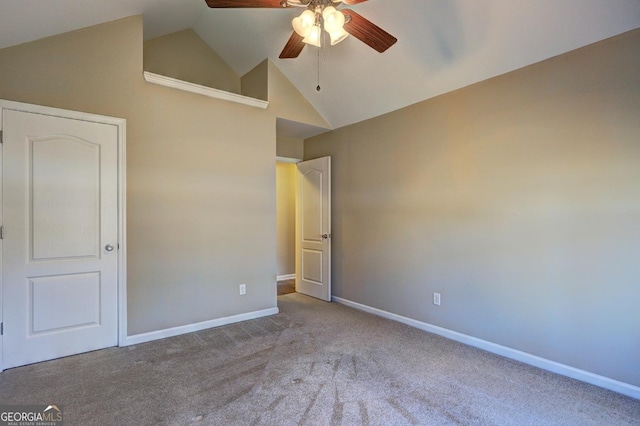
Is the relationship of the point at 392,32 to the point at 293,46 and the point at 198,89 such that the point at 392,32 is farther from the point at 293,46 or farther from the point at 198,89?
the point at 198,89

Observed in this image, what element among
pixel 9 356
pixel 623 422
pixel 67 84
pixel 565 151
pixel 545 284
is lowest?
pixel 623 422

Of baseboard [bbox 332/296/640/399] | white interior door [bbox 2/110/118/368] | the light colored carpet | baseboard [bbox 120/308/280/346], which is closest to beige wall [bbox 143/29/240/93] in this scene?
white interior door [bbox 2/110/118/368]

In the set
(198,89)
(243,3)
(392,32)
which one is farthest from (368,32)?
(198,89)

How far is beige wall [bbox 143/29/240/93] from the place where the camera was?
3.84 m

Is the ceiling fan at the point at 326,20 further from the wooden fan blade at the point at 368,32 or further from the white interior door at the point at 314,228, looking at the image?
the white interior door at the point at 314,228

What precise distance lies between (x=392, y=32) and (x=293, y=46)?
1111mm

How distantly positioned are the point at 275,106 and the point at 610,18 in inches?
127

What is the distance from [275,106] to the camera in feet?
13.3

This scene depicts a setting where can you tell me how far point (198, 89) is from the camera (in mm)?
3453

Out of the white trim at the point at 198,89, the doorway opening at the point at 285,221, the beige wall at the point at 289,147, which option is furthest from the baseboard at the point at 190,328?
the white trim at the point at 198,89

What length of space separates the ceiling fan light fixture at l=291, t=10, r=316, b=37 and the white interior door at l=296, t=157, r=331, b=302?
2.54 meters

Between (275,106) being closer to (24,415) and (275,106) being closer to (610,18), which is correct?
(610,18)

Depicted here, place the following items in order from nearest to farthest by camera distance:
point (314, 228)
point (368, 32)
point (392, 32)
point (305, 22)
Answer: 1. point (305, 22)
2. point (368, 32)
3. point (392, 32)
4. point (314, 228)

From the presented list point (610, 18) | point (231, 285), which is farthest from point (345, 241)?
point (610, 18)
